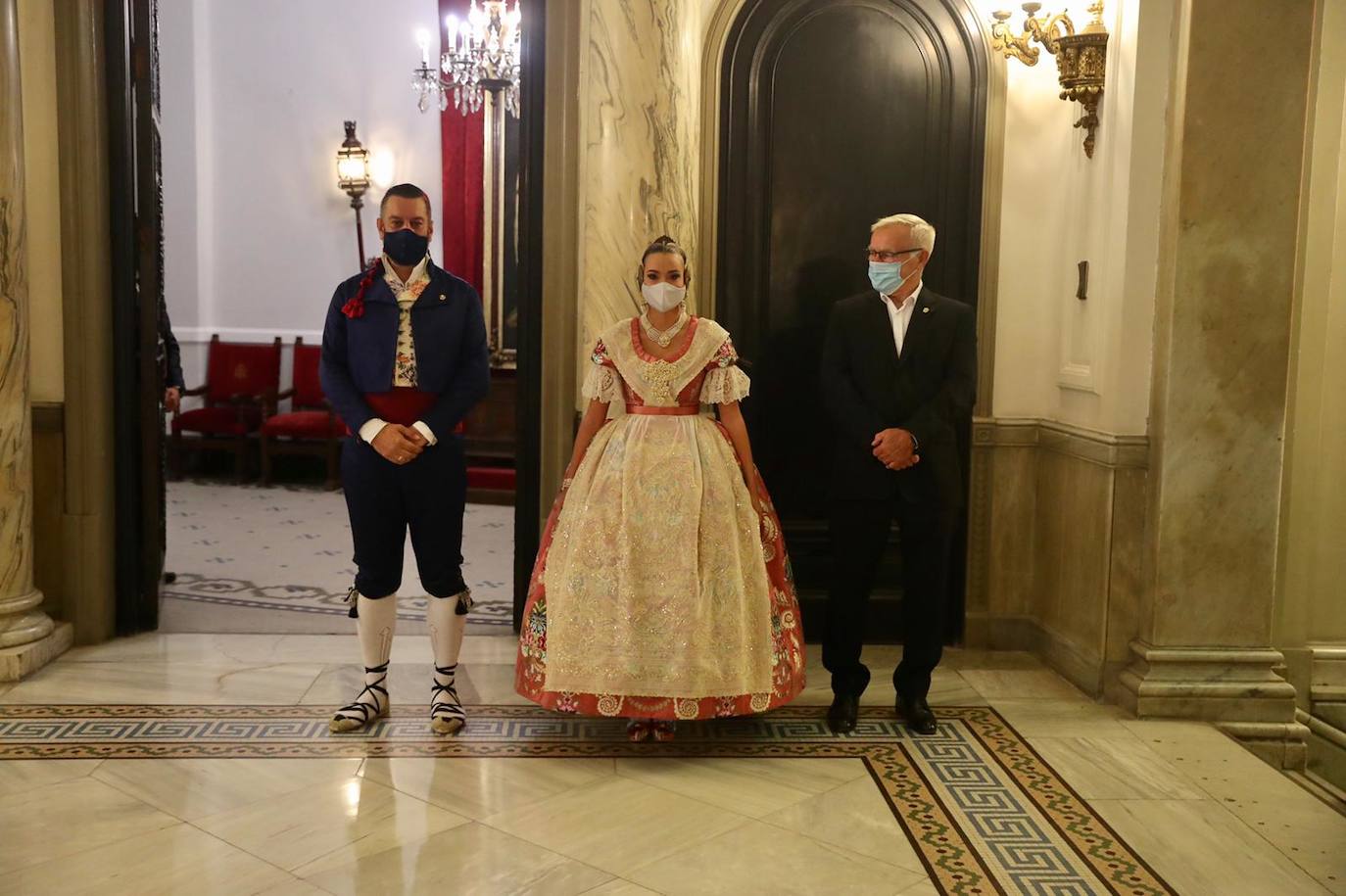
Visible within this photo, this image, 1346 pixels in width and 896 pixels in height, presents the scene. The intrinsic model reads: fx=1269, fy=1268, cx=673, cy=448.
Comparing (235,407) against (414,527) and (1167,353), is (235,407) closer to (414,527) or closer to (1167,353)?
(414,527)

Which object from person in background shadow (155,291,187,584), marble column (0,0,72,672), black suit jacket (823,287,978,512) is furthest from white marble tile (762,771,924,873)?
person in background shadow (155,291,187,584)

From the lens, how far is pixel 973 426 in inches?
196

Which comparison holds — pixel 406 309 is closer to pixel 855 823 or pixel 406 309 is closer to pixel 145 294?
pixel 145 294

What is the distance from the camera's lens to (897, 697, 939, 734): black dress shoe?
13.2 feet

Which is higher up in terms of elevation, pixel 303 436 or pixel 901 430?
pixel 901 430

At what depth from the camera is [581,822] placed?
324cm

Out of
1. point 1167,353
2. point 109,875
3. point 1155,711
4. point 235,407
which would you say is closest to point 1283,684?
point 1155,711

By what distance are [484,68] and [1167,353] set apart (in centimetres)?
579

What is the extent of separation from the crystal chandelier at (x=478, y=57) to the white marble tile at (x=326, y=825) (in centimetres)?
608

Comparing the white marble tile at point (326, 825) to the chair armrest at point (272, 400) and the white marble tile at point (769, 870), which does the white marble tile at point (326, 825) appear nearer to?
the white marble tile at point (769, 870)

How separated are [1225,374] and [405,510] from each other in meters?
2.67

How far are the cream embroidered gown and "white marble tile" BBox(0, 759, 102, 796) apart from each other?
4.08ft

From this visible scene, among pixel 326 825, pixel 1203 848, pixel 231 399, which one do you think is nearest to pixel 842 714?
pixel 1203 848

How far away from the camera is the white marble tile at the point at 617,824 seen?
3.06 metres
